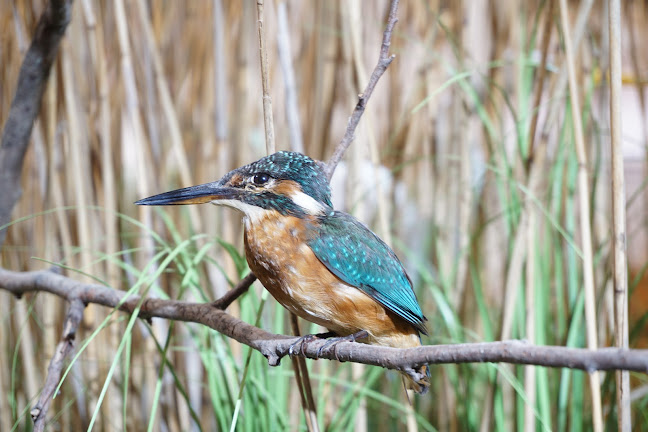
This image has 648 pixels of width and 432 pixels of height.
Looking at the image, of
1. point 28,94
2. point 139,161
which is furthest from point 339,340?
point 28,94

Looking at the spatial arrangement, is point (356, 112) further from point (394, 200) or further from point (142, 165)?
point (394, 200)

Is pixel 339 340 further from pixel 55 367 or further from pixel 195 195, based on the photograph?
pixel 55 367

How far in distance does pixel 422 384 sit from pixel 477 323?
0.64 meters

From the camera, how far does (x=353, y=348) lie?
63 centimetres

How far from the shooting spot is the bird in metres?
0.75

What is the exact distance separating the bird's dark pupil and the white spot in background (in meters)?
0.04

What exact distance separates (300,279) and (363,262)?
0.08 meters

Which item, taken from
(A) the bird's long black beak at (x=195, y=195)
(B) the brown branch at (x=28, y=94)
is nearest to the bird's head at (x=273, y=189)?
(A) the bird's long black beak at (x=195, y=195)

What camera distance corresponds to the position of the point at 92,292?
2.81 ft

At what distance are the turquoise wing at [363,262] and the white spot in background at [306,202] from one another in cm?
2

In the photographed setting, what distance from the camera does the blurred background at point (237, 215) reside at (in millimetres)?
997

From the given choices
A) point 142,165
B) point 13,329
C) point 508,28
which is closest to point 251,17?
point 142,165

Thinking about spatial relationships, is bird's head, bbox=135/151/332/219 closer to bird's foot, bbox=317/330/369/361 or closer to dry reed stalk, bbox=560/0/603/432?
bird's foot, bbox=317/330/369/361

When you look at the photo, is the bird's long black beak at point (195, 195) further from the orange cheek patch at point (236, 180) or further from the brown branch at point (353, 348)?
the brown branch at point (353, 348)
